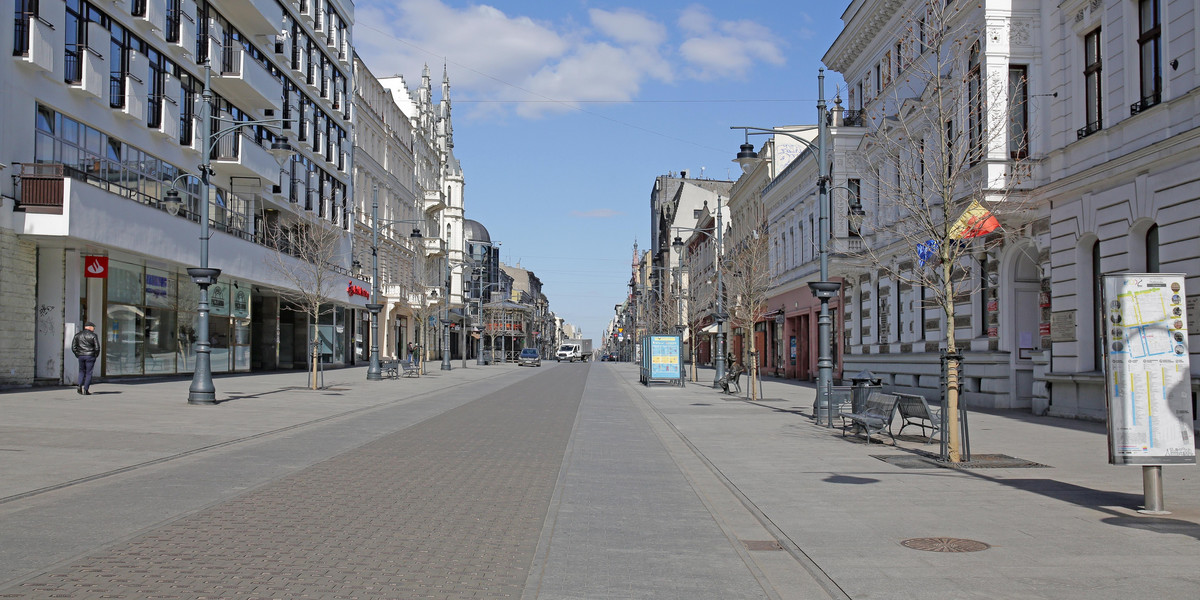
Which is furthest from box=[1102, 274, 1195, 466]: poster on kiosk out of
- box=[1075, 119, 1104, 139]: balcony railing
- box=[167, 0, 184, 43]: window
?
box=[167, 0, 184, 43]: window

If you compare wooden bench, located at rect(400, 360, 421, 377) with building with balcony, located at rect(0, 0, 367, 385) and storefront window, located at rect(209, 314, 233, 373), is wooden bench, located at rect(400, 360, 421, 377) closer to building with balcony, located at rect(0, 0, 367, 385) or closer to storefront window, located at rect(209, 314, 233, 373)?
building with balcony, located at rect(0, 0, 367, 385)

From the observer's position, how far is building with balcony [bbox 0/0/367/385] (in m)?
23.6

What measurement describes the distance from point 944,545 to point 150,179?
29133mm

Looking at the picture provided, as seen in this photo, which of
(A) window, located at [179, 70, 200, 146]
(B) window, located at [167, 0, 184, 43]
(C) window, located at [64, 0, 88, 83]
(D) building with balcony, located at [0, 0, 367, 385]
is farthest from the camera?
(A) window, located at [179, 70, 200, 146]

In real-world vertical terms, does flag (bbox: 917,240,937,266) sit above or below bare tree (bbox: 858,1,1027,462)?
below

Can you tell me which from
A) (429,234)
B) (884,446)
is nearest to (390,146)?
(429,234)

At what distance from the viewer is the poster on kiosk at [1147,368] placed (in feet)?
28.9

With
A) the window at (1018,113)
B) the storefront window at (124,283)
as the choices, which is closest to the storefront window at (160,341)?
the storefront window at (124,283)

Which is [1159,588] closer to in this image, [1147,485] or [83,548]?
[1147,485]

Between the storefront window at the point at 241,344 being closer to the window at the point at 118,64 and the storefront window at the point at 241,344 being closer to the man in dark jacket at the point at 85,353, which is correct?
the window at the point at 118,64

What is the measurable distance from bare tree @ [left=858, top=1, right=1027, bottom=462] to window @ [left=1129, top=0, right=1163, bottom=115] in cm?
255

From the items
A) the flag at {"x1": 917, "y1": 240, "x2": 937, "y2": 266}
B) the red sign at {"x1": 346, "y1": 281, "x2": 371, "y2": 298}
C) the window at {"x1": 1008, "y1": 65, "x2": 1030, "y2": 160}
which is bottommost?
the flag at {"x1": 917, "y1": 240, "x2": 937, "y2": 266}

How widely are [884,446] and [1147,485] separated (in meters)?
6.38

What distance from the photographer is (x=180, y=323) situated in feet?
108
